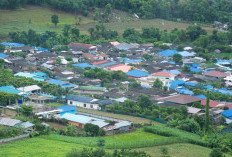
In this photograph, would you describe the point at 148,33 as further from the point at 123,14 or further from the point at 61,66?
the point at 61,66

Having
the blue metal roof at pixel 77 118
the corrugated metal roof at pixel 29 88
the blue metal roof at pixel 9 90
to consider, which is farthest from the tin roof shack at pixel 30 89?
the blue metal roof at pixel 77 118

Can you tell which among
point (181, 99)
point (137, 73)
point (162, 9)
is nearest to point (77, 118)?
point (181, 99)

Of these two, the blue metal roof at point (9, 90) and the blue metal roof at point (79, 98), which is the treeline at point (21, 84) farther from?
the blue metal roof at point (9, 90)

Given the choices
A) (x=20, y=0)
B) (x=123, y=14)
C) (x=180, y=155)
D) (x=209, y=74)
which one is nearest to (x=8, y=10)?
(x=20, y=0)

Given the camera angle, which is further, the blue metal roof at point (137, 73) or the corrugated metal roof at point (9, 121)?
the blue metal roof at point (137, 73)

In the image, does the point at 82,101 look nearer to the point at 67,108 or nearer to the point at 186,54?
the point at 67,108

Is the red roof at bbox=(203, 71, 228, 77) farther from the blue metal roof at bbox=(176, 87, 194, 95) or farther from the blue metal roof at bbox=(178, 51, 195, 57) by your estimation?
the blue metal roof at bbox=(178, 51, 195, 57)

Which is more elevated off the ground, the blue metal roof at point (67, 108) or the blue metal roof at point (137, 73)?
the blue metal roof at point (137, 73)

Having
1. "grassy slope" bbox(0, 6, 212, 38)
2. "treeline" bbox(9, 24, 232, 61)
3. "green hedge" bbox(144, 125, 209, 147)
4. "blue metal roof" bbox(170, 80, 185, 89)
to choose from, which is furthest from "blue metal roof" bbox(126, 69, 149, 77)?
"grassy slope" bbox(0, 6, 212, 38)
